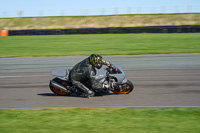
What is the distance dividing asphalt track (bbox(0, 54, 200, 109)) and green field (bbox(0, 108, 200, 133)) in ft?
2.70

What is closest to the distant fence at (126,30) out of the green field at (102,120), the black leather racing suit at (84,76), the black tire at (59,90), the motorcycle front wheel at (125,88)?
the motorcycle front wheel at (125,88)

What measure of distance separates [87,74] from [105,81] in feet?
2.08

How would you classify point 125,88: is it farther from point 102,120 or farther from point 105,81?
point 102,120

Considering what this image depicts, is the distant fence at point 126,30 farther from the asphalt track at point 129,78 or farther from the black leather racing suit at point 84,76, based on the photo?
the black leather racing suit at point 84,76

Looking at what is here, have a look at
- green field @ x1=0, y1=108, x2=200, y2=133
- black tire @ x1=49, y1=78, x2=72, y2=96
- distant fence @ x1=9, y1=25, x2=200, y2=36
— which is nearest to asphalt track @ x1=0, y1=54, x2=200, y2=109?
black tire @ x1=49, y1=78, x2=72, y2=96

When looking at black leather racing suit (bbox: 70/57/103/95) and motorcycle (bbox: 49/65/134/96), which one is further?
motorcycle (bbox: 49/65/134/96)

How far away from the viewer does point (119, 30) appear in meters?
33.4

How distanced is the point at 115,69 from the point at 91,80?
76cm

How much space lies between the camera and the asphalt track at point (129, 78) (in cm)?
855

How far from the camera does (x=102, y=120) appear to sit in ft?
21.9

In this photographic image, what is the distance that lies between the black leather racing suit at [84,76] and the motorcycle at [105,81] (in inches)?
7.7

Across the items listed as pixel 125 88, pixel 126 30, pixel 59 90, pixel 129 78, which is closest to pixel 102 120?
pixel 125 88

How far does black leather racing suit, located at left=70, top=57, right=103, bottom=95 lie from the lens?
8938mm

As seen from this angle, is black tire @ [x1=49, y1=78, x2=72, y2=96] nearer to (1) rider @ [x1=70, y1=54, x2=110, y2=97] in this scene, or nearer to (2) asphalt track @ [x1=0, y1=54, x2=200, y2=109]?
(2) asphalt track @ [x1=0, y1=54, x2=200, y2=109]
